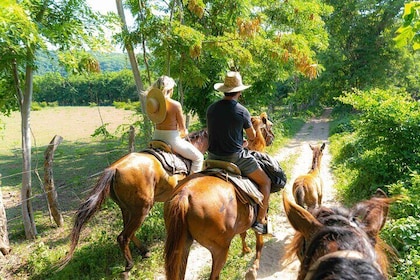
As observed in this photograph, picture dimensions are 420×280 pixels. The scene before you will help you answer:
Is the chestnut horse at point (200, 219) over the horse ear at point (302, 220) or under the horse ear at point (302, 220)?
under

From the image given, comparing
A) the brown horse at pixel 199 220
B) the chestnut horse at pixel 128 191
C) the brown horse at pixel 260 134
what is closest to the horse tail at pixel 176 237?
the brown horse at pixel 199 220

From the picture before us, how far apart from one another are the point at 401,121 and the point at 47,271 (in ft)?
26.6

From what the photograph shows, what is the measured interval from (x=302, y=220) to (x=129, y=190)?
3.53 m

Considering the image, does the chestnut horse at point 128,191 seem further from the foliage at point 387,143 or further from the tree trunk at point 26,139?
the foliage at point 387,143

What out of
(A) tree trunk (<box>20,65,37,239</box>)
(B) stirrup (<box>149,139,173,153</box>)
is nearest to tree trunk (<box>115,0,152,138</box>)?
(B) stirrup (<box>149,139,173,153</box>)

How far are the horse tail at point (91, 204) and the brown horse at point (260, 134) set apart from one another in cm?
232

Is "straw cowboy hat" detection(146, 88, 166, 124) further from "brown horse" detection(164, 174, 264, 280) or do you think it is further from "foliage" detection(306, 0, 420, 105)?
"foliage" detection(306, 0, 420, 105)

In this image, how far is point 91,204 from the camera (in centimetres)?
447

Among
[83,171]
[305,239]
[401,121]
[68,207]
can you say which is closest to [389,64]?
[401,121]

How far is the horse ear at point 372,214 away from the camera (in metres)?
1.78

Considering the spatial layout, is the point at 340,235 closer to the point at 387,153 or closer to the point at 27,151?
the point at 27,151

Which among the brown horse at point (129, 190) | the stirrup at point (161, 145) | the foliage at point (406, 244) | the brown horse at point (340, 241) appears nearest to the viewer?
the brown horse at point (340, 241)

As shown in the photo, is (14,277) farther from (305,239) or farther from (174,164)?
(305,239)

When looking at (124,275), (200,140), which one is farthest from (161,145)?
(124,275)
